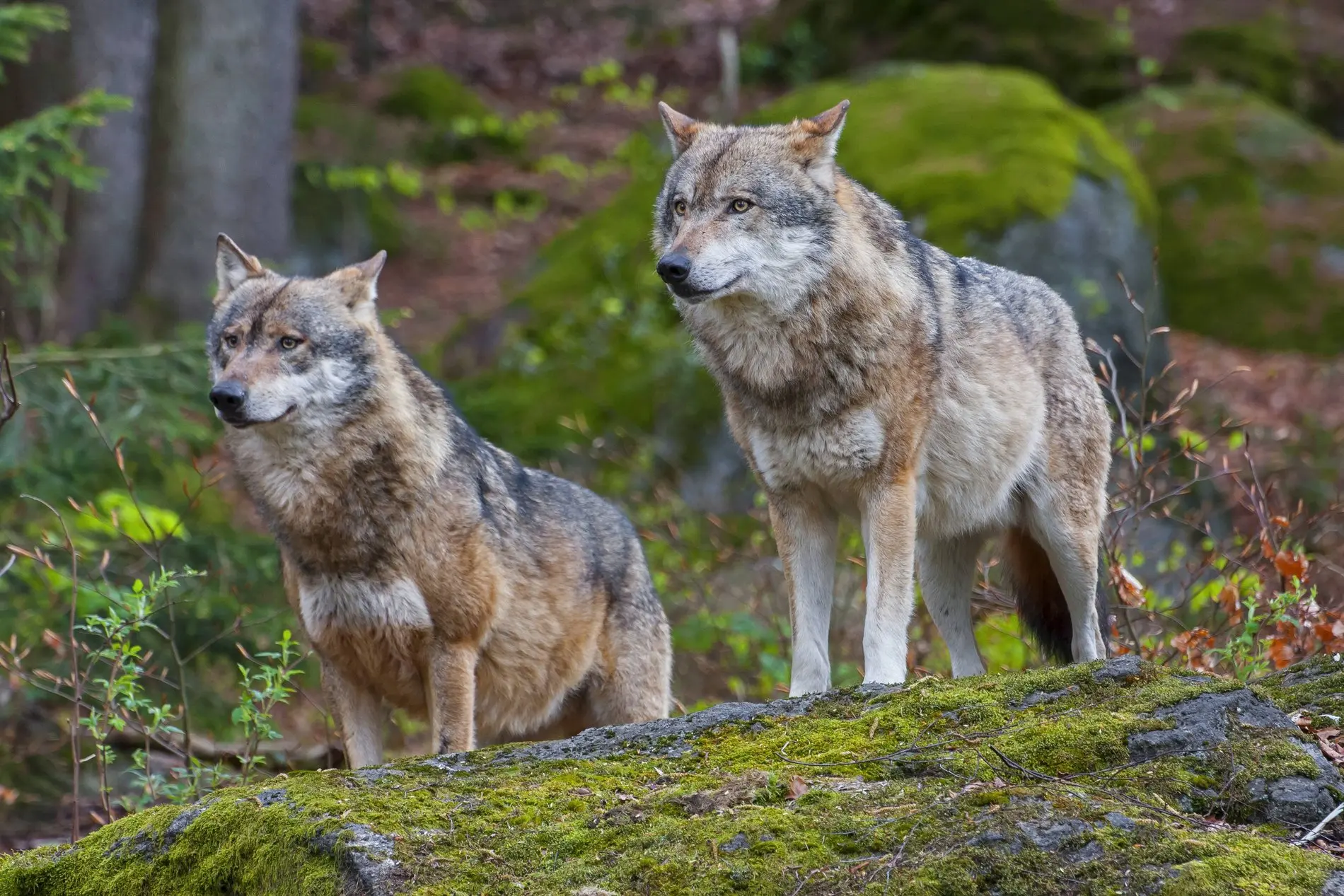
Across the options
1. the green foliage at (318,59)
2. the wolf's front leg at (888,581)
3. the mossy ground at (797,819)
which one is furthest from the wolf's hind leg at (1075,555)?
the green foliage at (318,59)

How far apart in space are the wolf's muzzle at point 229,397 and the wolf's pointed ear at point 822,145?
263 centimetres

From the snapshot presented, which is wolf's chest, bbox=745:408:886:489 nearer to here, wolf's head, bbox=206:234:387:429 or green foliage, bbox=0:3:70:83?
wolf's head, bbox=206:234:387:429

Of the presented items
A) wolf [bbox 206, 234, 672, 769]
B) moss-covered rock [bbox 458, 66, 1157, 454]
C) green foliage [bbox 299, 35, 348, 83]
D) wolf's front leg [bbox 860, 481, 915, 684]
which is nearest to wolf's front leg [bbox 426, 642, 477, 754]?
wolf [bbox 206, 234, 672, 769]

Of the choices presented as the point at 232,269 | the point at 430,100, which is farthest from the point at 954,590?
the point at 430,100

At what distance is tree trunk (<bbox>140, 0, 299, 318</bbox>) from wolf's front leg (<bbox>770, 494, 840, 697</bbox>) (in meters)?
11.4

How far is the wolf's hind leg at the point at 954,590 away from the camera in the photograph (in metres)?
6.90

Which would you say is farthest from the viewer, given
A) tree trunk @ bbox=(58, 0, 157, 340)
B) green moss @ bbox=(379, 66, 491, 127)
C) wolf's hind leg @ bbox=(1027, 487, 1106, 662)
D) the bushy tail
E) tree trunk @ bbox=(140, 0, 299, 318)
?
green moss @ bbox=(379, 66, 491, 127)

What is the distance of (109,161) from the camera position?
49.3 feet

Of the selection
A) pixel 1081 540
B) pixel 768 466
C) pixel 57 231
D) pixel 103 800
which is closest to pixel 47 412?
pixel 57 231

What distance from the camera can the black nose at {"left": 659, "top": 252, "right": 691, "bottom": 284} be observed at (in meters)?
5.64

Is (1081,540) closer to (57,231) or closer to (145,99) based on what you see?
(57,231)

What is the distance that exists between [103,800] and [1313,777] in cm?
415

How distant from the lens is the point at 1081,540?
6.64 meters

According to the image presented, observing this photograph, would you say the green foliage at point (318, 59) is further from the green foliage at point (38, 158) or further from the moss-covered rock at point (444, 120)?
the green foliage at point (38, 158)
